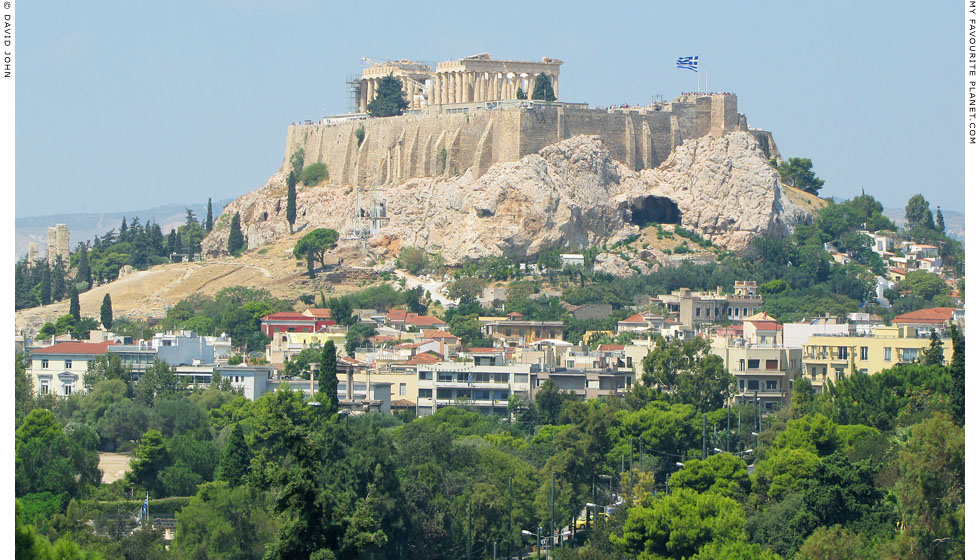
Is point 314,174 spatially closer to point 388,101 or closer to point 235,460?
point 388,101

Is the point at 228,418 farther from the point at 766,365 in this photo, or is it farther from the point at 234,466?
the point at 766,365

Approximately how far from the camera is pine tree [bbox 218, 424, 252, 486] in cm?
5169

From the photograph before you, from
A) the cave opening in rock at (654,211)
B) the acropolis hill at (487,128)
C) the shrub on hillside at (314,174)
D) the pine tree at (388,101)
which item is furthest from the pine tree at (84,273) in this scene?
the cave opening in rock at (654,211)

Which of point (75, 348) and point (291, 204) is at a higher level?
point (291, 204)

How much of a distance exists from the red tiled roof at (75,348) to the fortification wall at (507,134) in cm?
2872

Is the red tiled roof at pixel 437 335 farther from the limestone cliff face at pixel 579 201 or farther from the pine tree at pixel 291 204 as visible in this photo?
the pine tree at pixel 291 204

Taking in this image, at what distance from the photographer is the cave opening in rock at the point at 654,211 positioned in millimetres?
101062

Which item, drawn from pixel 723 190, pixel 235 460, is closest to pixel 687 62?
pixel 723 190

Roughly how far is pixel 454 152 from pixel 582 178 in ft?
24.8

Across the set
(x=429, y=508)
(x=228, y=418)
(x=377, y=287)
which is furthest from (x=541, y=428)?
(x=377, y=287)

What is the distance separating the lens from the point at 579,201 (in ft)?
324

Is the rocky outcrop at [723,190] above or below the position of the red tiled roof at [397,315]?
above

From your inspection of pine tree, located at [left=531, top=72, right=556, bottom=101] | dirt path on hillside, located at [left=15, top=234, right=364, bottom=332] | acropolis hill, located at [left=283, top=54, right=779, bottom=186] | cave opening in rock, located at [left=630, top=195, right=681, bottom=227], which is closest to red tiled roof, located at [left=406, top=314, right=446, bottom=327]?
dirt path on hillside, located at [left=15, top=234, right=364, bottom=332]

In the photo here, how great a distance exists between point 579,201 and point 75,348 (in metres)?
30.7
